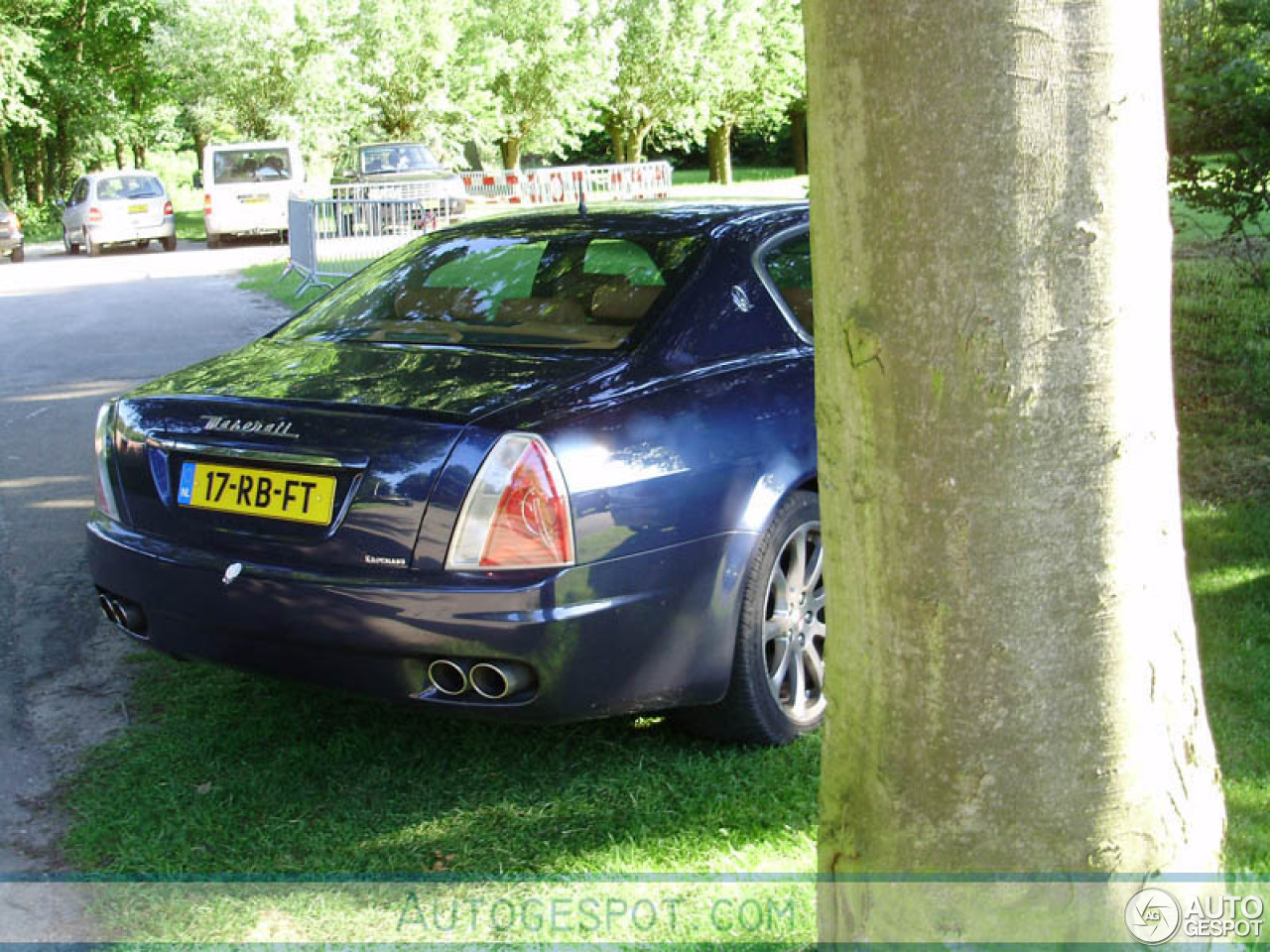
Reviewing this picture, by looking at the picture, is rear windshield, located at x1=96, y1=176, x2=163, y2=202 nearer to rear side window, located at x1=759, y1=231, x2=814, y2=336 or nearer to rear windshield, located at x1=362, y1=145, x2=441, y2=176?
rear windshield, located at x1=362, y1=145, x2=441, y2=176

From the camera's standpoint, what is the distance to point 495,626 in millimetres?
3412

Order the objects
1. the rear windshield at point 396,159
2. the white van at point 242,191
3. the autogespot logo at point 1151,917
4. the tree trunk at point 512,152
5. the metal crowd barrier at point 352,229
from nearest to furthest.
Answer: the autogespot logo at point 1151,917 → the metal crowd barrier at point 352,229 → the white van at point 242,191 → the rear windshield at point 396,159 → the tree trunk at point 512,152

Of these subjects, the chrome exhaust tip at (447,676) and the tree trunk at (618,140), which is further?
the tree trunk at (618,140)

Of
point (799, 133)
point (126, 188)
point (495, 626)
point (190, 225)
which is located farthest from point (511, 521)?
point (799, 133)

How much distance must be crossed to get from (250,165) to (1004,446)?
27.4 m

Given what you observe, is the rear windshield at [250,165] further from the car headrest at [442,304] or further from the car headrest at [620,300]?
the car headrest at [620,300]

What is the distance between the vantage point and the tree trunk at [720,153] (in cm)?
4441

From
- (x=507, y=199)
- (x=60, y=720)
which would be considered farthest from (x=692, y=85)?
(x=60, y=720)

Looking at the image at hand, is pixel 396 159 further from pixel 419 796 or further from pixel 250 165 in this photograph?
pixel 419 796

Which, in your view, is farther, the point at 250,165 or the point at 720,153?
the point at 720,153

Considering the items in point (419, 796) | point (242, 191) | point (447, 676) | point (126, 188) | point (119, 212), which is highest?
point (126, 188)

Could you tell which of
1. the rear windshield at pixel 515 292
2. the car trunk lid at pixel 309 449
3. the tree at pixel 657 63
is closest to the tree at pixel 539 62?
the tree at pixel 657 63

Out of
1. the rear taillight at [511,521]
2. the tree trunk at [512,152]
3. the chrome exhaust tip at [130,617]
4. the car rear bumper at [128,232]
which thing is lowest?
the chrome exhaust tip at [130,617]

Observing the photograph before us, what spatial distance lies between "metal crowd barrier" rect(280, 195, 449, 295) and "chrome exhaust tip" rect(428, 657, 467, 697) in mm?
13221
